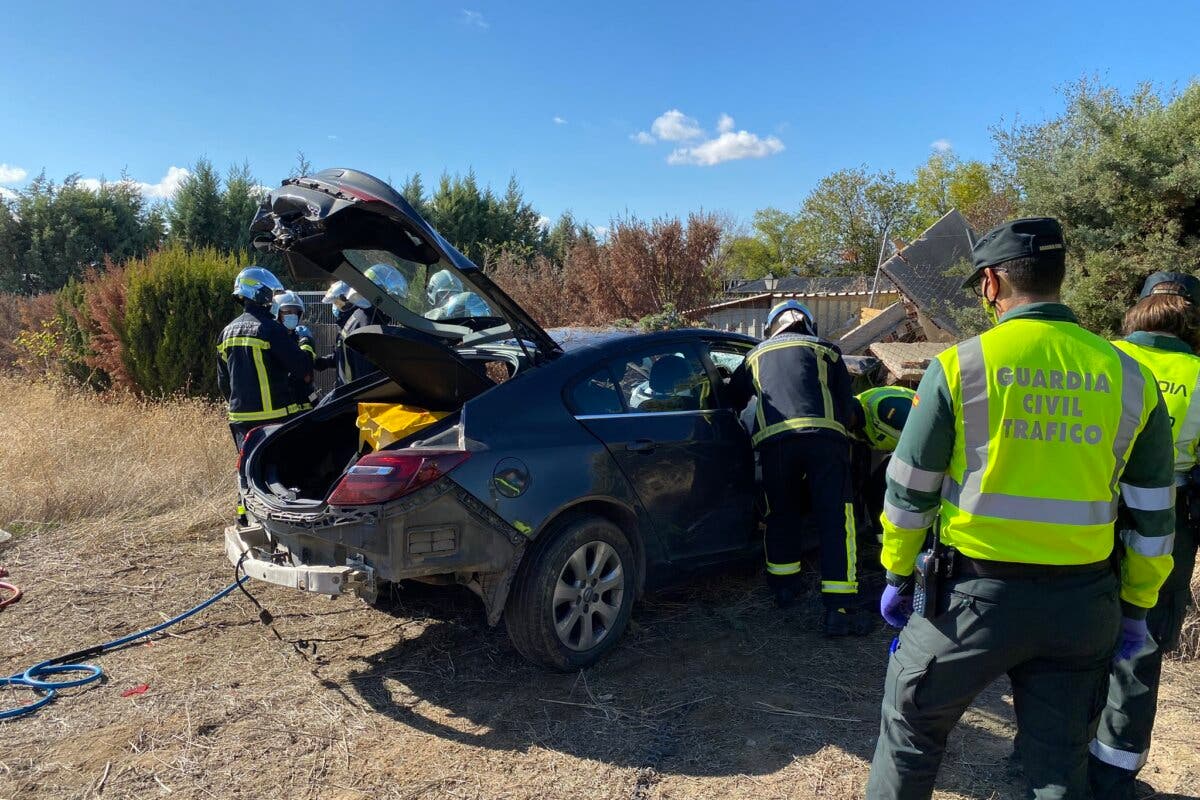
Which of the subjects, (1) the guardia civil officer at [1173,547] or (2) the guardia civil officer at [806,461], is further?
(2) the guardia civil officer at [806,461]

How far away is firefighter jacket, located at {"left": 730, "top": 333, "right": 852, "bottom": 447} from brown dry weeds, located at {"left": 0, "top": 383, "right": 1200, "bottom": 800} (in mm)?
1100

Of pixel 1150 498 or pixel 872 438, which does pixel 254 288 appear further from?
pixel 1150 498

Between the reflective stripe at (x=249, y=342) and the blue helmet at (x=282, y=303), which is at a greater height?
the blue helmet at (x=282, y=303)

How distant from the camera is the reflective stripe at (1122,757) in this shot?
279 centimetres

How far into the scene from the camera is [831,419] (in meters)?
4.29

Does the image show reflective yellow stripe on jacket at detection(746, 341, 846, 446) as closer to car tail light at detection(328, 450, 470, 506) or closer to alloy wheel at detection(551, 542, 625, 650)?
alloy wheel at detection(551, 542, 625, 650)

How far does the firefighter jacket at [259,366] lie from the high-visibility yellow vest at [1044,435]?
196 inches

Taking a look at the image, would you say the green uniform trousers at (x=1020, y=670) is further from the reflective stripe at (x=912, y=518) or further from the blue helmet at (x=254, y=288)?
the blue helmet at (x=254, y=288)

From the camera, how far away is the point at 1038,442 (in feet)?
6.81

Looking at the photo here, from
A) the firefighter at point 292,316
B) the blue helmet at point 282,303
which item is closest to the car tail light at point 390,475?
the firefighter at point 292,316

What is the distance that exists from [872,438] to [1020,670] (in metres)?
2.66

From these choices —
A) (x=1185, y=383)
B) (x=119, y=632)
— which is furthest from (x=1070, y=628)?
(x=119, y=632)

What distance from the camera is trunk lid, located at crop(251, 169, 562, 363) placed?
11.7 feet

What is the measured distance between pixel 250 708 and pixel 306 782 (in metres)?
0.69
